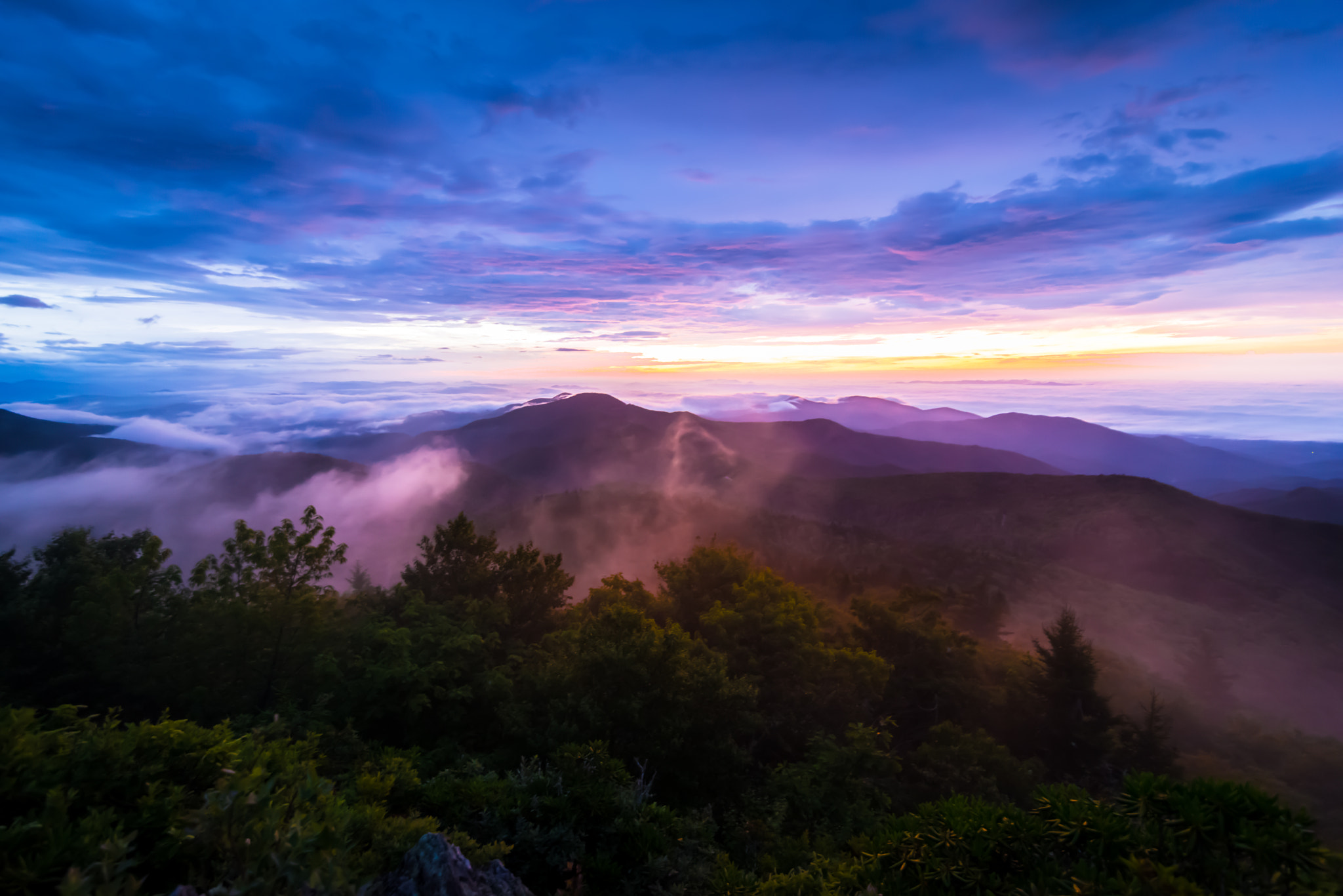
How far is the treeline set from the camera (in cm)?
487

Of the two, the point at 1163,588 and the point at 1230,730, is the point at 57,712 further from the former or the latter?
the point at 1163,588

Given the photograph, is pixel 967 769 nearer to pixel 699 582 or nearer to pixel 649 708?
pixel 649 708

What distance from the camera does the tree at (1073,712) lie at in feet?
83.7

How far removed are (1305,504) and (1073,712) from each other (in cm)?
14811

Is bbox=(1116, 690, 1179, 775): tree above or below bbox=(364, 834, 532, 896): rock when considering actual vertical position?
below

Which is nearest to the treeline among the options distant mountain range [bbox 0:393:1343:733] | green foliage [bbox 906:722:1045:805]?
green foliage [bbox 906:722:1045:805]

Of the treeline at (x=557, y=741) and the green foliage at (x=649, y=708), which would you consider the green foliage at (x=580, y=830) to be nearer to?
the treeline at (x=557, y=741)

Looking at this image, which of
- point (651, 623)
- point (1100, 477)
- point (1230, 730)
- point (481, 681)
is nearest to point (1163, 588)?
point (1100, 477)

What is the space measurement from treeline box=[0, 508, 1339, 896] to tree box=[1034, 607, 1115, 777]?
11cm

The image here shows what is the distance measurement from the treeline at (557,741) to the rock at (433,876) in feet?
1.15

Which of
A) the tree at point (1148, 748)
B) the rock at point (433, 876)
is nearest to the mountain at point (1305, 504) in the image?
the tree at point (1148, 748)

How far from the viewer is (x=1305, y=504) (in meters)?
119

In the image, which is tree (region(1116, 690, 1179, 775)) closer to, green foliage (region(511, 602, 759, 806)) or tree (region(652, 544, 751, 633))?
tree (region(652, 544, 751, 633))

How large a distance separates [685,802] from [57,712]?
1420 centimetres
